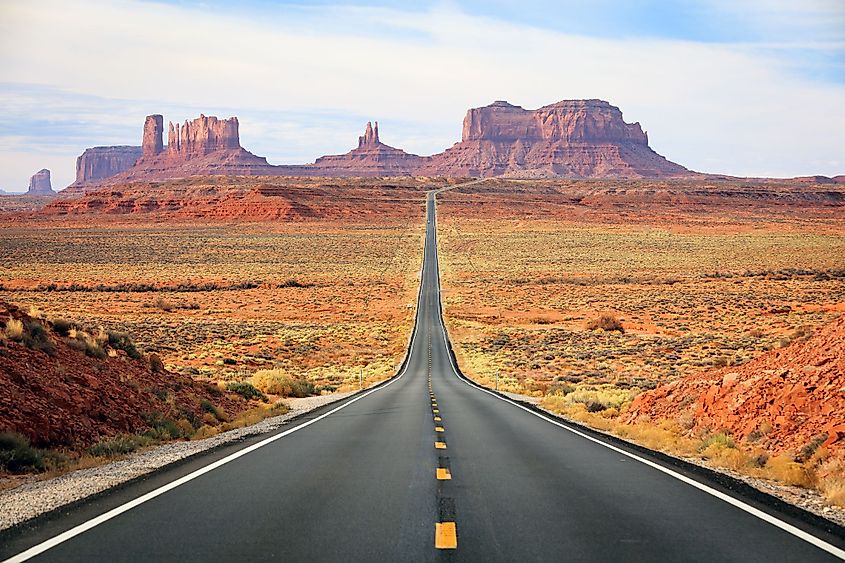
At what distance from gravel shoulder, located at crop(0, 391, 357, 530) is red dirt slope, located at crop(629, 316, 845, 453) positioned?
8769mm

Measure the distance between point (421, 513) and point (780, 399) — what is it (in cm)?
816

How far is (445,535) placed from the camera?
6.86 metres

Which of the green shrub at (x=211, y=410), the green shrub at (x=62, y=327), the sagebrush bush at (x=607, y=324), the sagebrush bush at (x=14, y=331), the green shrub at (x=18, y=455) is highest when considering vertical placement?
the sagebrush bush at (x=14, y=331)

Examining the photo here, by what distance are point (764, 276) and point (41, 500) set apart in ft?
292

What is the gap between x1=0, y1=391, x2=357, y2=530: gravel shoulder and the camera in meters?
7.85

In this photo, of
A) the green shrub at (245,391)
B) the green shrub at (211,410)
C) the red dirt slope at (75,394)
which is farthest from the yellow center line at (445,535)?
the green shrub at (245,391)

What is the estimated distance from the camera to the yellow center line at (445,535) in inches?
256

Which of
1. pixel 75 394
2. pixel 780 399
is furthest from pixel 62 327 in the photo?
pixel 780 399

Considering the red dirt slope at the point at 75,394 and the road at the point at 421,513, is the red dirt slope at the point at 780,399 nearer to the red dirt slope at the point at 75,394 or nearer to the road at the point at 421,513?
the road at the point at 421,513

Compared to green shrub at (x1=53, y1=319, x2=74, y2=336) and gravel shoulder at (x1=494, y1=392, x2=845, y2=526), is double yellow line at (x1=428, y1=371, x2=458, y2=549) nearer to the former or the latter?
gravel shoulder at (x1=494, y1=392, x2=845, y2=526)

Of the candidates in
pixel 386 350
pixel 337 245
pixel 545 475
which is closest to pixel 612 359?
pixel 386 350

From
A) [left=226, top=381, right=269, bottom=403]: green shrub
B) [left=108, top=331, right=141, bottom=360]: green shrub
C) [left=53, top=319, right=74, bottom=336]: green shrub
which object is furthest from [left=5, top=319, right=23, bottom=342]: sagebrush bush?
[left=226, top=381, right=269, bottom=403]: green shrub

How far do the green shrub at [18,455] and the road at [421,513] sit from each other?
186 centimetres

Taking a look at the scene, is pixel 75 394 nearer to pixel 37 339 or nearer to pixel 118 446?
pixel 118 446
